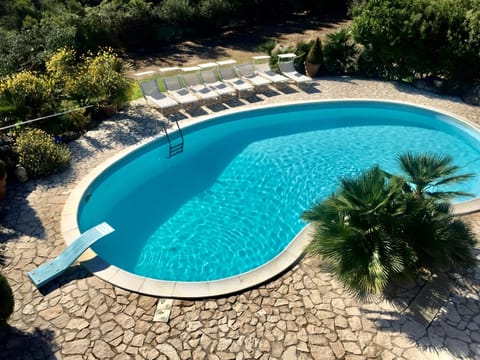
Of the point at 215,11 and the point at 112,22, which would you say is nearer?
the point at 112,22

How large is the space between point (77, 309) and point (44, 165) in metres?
5.51

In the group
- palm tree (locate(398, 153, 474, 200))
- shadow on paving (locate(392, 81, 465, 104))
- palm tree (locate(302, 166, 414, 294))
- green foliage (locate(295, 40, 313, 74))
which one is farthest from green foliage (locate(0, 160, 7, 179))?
shadow on paving (locate(392, 81, 465, 104))

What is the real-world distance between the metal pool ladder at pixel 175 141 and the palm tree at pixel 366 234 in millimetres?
7897

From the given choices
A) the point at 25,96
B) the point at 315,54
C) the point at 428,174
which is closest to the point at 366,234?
the point at 428,174

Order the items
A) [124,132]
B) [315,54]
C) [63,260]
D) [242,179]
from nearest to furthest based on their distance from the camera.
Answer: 1. [63,260]
2. [242,179]
3. [124,132]
4. [315,54]

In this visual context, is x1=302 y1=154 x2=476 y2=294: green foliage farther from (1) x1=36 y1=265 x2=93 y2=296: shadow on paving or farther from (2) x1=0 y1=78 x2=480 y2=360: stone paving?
(1) x1=36 y1=265 x2=93 y2=296: shadow on paving

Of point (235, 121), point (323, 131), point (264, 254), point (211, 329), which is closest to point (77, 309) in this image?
point (211, 329)

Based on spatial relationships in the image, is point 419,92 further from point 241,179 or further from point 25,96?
point 25,96

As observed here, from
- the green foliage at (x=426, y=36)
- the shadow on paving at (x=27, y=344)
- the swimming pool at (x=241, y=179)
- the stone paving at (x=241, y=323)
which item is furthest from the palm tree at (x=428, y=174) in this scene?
the green foliage at (x=426, y=36)

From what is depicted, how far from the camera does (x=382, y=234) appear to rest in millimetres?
6430

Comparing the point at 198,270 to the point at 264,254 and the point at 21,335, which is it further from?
the point at 21,335

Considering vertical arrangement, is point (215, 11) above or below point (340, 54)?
above

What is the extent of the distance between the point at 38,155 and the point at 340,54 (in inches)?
559

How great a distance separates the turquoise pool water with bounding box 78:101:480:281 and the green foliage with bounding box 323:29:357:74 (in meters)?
3.34
